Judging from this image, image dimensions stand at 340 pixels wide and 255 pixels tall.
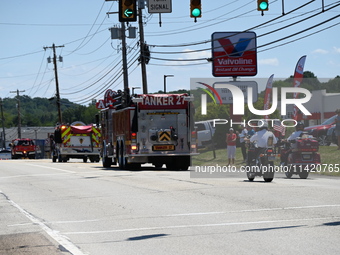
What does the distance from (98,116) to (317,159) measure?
18.5 metres

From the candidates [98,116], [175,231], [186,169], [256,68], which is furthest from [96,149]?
[175,231]

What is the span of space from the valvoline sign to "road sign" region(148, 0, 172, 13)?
13.6 m

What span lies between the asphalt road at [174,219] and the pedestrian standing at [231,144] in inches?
334

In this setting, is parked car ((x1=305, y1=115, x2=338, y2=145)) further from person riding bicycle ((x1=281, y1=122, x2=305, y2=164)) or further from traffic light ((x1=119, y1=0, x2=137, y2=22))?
traffic light ((x1=119, y1=0, x2=137, y2=22))

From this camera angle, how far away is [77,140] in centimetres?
4816

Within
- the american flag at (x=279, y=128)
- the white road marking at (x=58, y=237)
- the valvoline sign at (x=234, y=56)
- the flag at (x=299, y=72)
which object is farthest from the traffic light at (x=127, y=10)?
the valvoline sign at (x=234, y=56)

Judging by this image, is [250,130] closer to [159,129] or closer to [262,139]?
[262,139]

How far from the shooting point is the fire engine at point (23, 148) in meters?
72.8

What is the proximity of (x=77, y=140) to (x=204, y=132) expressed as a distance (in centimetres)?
1889

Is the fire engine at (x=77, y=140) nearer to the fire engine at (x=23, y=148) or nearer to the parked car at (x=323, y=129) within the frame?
the parked car at (x=323, y=129)

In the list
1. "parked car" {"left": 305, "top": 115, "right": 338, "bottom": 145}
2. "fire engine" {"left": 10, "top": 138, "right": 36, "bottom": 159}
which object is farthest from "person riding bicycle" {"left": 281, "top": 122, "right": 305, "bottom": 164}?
"fire engine" {"left": 10, "top": 138, "right": 36, "bottom": 159}

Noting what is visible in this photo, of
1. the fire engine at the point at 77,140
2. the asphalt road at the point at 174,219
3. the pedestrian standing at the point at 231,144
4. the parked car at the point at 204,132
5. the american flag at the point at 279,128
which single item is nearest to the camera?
the asphalt road at the point at 174,219

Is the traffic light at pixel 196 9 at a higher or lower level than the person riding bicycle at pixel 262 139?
higher

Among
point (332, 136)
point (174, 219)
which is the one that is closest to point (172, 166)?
point (332, 136)
